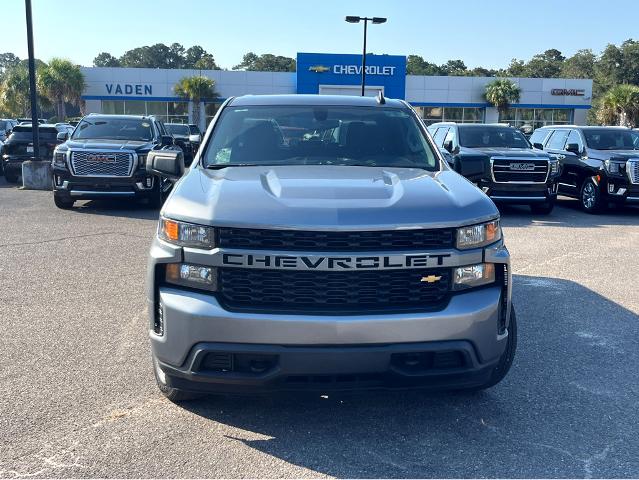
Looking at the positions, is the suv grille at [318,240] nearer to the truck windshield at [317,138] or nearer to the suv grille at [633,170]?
the truck windshield at [317,138]

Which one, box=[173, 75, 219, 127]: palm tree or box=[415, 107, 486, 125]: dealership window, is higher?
box=[173, 75, 219, 127]: palm tree

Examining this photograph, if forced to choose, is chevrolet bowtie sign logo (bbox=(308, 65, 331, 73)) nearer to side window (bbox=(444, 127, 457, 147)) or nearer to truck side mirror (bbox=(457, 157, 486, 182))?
side window (bbox=(444, 127, 457, 147))

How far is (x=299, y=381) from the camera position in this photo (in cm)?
328

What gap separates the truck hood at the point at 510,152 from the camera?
12805 millimetres

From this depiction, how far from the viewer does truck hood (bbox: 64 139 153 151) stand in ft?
40.1

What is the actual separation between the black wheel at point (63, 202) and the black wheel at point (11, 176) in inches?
226

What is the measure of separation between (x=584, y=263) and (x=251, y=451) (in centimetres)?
620

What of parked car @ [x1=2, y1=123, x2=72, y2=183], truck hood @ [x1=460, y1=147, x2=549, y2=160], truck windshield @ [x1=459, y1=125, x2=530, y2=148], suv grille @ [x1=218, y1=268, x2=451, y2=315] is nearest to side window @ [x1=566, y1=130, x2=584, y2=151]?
truck windshield @ [x1=459, y1=125, x2=530, y2=148]

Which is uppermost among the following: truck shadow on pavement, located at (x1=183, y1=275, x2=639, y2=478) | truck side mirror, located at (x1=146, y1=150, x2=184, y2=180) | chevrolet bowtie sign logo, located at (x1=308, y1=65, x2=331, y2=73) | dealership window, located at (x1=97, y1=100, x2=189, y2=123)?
chevrolet bowtie sign logo, located at (x1=308, y1=65, x2=331, y2=73)

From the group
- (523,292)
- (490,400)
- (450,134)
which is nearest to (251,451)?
(490,400)

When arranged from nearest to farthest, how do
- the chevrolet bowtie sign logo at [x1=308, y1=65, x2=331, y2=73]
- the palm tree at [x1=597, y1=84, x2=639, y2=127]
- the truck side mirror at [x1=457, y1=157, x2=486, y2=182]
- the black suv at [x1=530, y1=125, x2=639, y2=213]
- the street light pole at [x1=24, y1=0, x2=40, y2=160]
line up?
1. the truck side mirror at [x1=457, y1=157, x2=486, y2=182]
2. the black suv at [x1=530, y1=125, x2=639, y2=213]
3. the street light pole at [x1=24, y1=0, x2=40, y2=160]
4. the palm tree at [x1=597, y1=84, x2=639, y2=127]
5. the chevrolet bowtie sign logo at [x1=308, y1=65, x2=331, y2=73]

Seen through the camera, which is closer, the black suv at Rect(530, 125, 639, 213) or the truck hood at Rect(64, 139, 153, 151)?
the truck hood at Rect(64, 139, 153, 151)

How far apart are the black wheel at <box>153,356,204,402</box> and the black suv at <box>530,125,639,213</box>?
1125 cm

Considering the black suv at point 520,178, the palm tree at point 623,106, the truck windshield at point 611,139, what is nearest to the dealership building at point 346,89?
the palm tree at point 623,106
